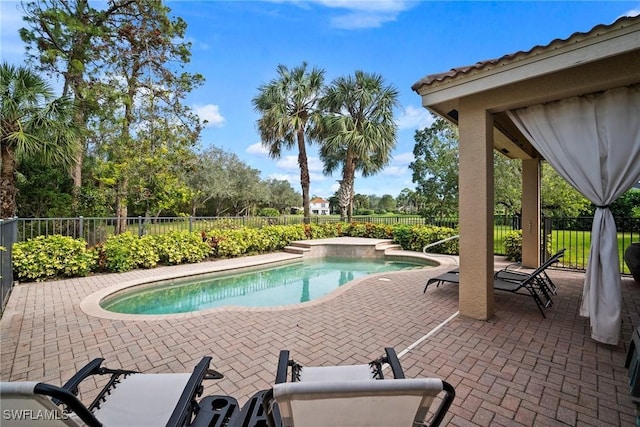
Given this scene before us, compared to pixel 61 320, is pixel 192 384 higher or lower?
higher

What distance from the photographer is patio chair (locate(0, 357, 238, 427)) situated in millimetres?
1111

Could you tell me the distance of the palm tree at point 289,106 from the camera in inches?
549

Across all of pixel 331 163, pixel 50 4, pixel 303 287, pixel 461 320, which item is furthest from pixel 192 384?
pixel 331 163

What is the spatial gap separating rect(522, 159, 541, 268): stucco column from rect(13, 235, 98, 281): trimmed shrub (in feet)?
34.0

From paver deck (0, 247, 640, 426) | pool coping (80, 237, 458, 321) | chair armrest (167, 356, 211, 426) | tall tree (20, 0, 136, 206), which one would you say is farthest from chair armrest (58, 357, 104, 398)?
tall tree (20, 0, 136, 206)

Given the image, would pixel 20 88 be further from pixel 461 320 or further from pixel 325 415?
pixel 461 320

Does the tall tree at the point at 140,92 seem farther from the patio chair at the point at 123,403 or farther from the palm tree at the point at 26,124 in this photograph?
the patio chair at the point at 123,403

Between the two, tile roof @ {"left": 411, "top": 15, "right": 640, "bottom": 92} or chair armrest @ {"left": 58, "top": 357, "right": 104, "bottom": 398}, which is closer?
chair armrest @ {"left": 58, "top": 357, "right": 104, "bottom": 398}

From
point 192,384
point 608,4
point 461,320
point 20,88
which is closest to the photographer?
point 192,384

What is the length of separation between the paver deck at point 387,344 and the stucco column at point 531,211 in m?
2.26

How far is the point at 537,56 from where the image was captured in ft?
10.9

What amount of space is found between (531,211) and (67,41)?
635 inches

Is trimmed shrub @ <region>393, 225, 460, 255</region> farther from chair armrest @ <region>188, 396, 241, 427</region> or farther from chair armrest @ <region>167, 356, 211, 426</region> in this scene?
chair armrest @ <region>167, 356, 211, 426</region>

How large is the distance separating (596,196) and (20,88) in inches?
427
